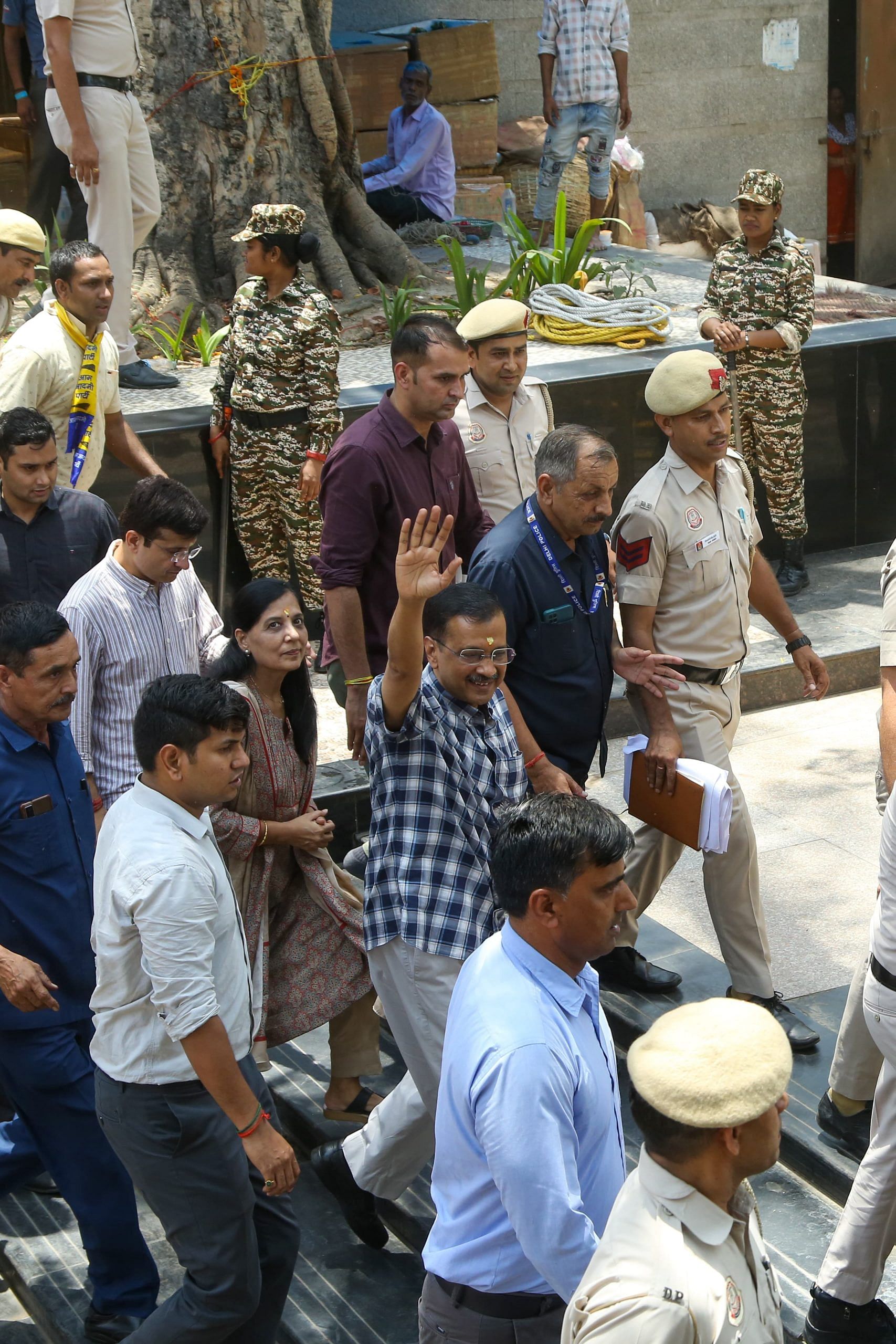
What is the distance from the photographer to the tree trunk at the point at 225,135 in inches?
368

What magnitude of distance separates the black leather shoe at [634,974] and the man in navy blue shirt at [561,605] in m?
0.69

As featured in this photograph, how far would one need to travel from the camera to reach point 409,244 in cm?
1174

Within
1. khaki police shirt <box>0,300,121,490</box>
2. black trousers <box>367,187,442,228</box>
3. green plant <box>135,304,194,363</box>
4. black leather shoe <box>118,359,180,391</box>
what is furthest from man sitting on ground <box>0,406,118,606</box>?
black trousers <box>367,187,442,228</box>

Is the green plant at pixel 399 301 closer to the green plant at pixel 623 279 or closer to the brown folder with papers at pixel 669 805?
the green plant at pixel 623 279

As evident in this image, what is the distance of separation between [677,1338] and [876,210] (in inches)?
628

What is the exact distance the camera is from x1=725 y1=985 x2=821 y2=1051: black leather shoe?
14.4 feet

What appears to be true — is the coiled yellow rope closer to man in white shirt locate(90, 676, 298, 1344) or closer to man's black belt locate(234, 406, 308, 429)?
man's black belt locate(234, 406, 308, 429)

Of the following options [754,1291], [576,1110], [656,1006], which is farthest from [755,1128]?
[656,1006]

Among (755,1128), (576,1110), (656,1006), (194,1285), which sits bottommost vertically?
(656,1006)

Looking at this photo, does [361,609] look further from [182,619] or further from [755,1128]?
[755,1128]


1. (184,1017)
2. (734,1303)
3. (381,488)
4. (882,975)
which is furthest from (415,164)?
(734,1303)

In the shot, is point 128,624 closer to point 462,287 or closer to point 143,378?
point 143,378

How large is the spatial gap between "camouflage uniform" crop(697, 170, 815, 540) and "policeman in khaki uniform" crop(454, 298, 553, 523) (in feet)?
8.94

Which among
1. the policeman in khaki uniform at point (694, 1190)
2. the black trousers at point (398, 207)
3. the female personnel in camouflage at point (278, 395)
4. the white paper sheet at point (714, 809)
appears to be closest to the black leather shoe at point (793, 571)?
the female personnel in camouflage at point (278, 395)
